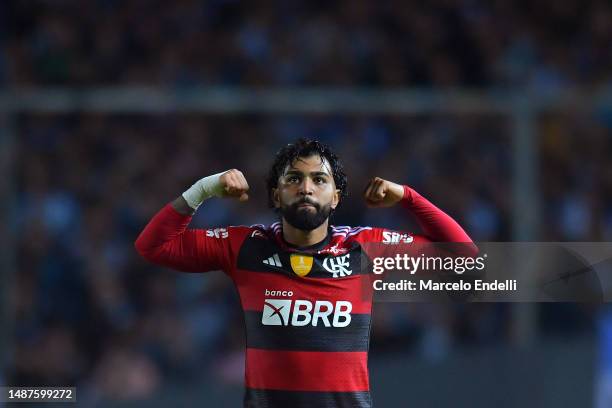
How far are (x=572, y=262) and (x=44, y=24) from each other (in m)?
5.12

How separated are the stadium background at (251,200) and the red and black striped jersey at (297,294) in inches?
111

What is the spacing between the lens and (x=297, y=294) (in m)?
4.93

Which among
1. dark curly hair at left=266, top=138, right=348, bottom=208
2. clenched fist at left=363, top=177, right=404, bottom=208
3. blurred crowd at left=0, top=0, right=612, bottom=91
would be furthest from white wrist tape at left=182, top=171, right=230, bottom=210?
blurred crowd at left=0, top=0, right=612, bottom=91

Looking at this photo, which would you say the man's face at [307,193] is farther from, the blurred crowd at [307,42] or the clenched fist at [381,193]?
the blurred crowd at [307,42]

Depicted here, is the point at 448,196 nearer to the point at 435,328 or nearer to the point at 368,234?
the point at 435,328

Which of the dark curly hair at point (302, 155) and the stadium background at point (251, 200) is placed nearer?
the dark curly hair at point (302, 155)

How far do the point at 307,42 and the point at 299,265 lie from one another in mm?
4876

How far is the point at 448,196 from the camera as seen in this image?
8.59 meters

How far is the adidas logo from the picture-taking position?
5012 mm

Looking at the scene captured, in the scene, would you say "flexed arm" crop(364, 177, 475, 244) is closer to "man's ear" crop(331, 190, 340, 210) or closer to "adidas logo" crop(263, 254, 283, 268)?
"man's ear" crop(331, 190, 340, 210)

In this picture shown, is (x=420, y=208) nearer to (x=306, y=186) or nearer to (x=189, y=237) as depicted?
(x=306, y=186)

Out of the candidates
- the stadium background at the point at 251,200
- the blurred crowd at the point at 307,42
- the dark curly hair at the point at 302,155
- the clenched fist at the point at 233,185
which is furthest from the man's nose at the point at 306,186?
the blurred crowd at the point at 307,42

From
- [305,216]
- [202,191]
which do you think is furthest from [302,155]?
[202,191]

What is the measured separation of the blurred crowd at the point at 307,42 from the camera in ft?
30.6
